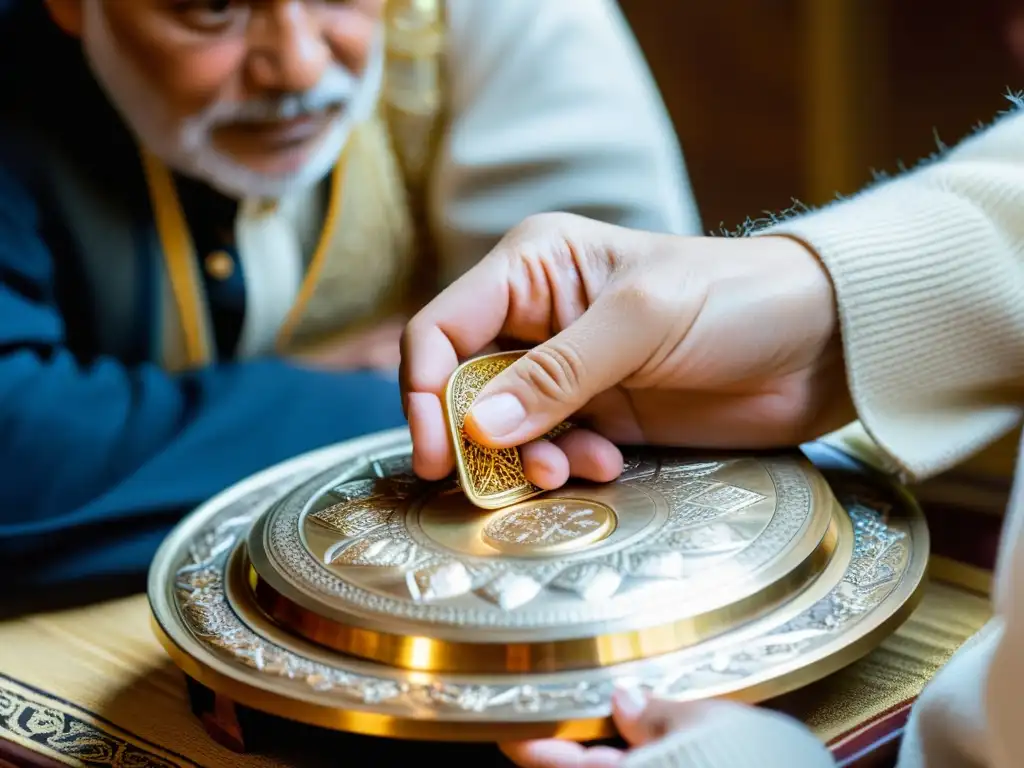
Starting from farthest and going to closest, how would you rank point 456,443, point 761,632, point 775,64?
point 775,64 < point 456,443 < point 761,632

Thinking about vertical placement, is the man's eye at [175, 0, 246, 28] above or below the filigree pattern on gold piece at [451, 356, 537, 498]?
above

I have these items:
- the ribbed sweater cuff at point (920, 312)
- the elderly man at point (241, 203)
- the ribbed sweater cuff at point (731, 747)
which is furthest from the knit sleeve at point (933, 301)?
the elderly man at point (241, 203)

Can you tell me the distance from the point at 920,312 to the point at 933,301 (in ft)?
0.04

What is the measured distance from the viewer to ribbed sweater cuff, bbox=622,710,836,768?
1.50 feet

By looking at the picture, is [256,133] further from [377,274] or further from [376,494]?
[376,494]

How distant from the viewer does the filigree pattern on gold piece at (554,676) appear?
1.68 feet

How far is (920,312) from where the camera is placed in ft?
2.49

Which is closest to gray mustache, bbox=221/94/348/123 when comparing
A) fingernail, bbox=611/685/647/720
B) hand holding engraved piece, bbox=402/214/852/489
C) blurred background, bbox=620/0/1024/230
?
hand holding engraved piece, bbox=402/214/852/489

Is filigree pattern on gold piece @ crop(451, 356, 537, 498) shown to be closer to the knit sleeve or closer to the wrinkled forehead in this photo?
the knit sleeve

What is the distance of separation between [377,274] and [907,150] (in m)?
1.28

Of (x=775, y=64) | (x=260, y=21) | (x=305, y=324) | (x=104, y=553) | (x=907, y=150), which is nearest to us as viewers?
(x=104, y=553)

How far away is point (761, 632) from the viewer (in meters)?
0.55

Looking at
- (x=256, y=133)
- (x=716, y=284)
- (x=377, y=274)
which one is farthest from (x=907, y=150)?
(x=716, y=284)

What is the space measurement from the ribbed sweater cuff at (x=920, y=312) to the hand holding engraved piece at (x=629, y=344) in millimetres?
23
